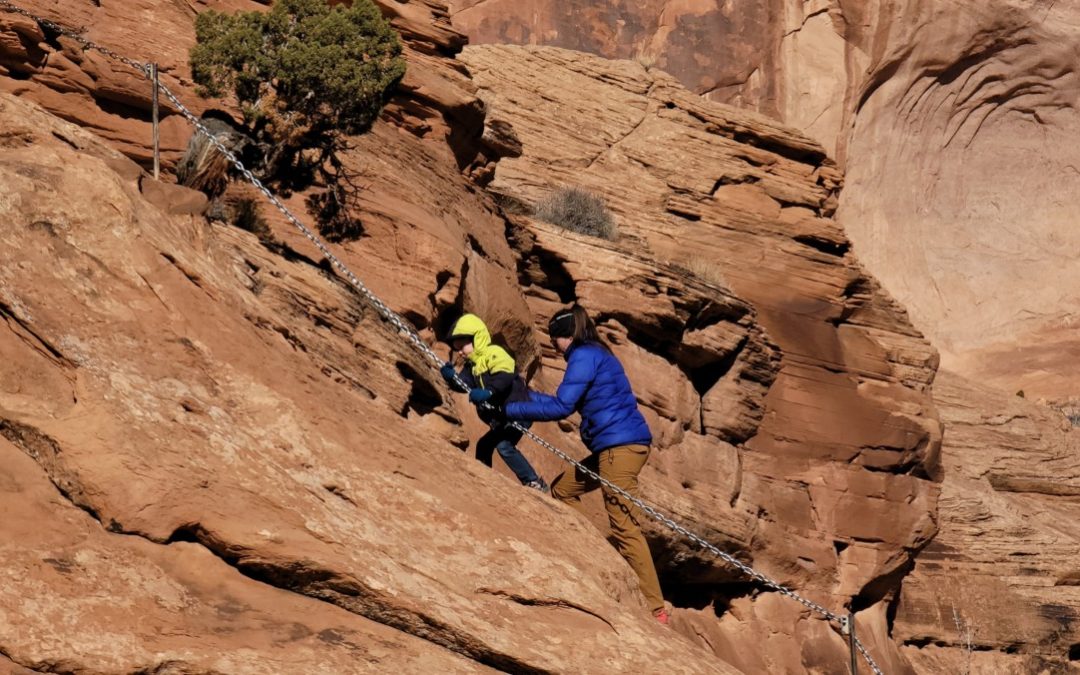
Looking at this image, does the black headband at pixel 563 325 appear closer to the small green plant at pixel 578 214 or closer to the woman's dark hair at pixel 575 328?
the woman's dark hair at pixel 575 328

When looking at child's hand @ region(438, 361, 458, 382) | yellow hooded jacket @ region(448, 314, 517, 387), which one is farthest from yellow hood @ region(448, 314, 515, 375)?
child's hand @ region(438, 361, 458, 382)

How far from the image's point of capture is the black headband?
1038cm

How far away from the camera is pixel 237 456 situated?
24.7ft

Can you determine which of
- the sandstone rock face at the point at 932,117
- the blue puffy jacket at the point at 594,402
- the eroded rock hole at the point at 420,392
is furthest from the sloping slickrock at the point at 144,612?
the sandstone rock face at the point at 932,117

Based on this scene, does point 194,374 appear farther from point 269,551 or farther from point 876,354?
point 876,354

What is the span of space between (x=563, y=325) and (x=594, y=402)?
0.55 m

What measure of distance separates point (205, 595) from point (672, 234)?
15.3m

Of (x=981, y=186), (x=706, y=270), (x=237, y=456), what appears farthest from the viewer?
(x=981, y=186)

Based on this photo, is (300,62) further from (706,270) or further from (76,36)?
(706,270)

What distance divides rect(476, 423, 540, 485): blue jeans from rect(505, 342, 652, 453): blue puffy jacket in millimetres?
285

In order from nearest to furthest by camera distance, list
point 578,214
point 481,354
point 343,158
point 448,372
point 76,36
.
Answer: point 481,354 → point 448,372 → point 76,36 → point 343,158 → point 578,214

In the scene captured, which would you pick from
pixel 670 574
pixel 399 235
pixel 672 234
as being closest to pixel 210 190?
pixel 399 235

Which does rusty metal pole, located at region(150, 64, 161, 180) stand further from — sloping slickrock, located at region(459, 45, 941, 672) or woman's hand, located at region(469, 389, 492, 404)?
sloping slickrock, located at region(459, 45, 941, 672)

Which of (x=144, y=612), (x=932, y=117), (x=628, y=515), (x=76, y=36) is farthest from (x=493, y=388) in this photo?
(x=932, y=117)
